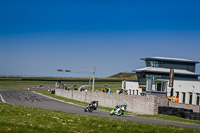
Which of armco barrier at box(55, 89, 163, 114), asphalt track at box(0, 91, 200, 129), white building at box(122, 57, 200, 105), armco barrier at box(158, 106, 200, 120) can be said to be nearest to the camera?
asphalt track at box(0, 91, 200, 129)

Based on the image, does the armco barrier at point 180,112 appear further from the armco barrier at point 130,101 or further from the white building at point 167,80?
the white building at point 167,80

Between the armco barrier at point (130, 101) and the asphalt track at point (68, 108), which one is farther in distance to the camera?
the armco barrier at point (130, 101)

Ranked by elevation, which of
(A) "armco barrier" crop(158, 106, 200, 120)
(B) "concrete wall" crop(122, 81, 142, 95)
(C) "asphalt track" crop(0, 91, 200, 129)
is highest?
(B) "concrete wall" crop(122, 81, 142, 95)

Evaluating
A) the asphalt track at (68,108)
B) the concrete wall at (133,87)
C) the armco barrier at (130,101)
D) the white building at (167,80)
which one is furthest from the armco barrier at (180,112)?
the concrete wall at (133,87)

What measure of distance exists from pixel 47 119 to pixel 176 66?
241 ft

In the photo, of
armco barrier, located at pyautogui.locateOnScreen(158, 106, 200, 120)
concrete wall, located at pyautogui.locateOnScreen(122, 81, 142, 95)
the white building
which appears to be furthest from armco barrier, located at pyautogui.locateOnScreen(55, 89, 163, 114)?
concrete wall, located at pyautogui.locateOnScreen(122, 81, 142, 95)

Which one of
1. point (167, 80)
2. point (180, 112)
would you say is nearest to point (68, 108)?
point (180, 112)

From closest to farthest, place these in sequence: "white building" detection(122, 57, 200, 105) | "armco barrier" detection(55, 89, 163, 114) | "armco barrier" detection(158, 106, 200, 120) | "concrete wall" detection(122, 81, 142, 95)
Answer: "armco barrier" detection(158, 106, 200, 120), "armco barrier" detection(55, 89, 163, 114), "white building" detection(122, 57, 200, 105), "concrete wall" detection(122, 81, 142, 95)

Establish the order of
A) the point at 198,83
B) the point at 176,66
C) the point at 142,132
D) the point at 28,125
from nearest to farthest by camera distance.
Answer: the point at 28,125 → the point at 142,132 → the point at 198,83 → the point at 176,66

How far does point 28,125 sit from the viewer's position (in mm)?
13844

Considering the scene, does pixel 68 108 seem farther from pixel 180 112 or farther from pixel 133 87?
pixel 133 87

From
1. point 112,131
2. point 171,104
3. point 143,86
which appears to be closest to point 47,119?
point 112,131

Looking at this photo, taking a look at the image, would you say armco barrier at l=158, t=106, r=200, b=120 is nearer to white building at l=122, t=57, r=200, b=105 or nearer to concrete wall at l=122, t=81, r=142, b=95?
white building at l=122, t=57, r=200, b=105

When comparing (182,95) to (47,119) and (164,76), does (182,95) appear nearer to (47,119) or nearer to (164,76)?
(164,76)
